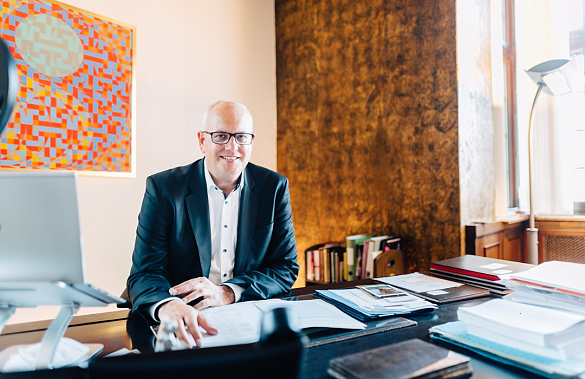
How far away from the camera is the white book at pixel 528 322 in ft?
2.31

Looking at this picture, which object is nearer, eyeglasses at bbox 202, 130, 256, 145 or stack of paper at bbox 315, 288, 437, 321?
stack of paper at bbox 315, 288, 437, 321

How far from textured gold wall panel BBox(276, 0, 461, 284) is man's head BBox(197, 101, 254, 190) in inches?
57.4

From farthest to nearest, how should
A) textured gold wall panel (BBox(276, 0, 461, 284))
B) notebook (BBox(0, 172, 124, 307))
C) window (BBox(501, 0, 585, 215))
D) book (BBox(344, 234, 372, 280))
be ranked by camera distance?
window (BBox(501, 0, 585, 215))
book (BBox(344, 234, 372, 280))
textured gold wall panel (BBox(276, 0, 461, 284))
notebook (BBox(0, 172, 124, 307))

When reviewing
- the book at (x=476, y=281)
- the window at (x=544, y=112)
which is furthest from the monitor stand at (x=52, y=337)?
the window at (x=544, y=112)

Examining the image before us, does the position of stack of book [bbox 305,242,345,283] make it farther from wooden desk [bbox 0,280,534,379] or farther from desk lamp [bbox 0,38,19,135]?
desk lamp [bbox 0,38,19,135]

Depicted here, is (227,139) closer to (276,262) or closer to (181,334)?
(276,262)

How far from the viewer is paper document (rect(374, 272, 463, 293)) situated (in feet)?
4.19

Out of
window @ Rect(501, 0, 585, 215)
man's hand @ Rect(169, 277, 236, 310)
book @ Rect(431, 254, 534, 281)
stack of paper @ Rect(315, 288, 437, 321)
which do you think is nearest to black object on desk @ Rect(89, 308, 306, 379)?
stack of paper @ Rect(315, 288, 437, 321)

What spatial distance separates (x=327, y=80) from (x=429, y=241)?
5.23ft

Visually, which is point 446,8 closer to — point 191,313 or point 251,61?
point 251,61

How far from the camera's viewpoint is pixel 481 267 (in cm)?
144

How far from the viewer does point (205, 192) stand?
1562mm

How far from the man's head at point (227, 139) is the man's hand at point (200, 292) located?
545mm

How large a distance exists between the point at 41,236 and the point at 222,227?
1006 millimetres
